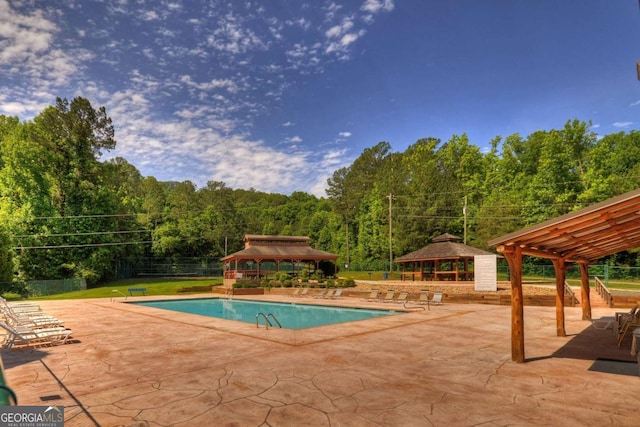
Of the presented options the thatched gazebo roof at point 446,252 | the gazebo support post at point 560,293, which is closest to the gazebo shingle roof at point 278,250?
the thatched gazebo roof at point 446,252

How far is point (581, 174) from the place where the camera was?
45.1 meters

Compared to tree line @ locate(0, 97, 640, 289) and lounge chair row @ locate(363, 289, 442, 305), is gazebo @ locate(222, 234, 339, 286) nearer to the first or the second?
tree line @ locate(0, 97, 640, 289)

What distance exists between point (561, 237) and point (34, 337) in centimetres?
1461

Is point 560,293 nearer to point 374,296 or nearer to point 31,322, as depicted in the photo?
point 374,296

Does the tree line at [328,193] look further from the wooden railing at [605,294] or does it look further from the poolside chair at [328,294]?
the poolside chair at [328,294]

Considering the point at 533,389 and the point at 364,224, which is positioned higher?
the point at 364,224

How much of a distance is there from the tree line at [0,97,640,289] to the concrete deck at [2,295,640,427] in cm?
2853

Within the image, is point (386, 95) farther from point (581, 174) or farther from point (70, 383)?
point (70, 383)

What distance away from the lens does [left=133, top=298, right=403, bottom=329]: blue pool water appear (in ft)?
58.1


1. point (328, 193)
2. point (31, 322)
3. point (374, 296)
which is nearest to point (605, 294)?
point (374, 296)

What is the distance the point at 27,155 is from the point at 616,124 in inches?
3025

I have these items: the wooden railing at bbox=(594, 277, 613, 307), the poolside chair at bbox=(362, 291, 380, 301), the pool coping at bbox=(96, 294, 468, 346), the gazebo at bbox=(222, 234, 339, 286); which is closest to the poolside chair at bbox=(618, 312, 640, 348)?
the pool coping at bbox=(96, 294, 468, 346)

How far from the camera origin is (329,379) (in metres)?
7.11

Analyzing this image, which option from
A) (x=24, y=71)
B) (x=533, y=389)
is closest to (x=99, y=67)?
(x=24, y=71)
